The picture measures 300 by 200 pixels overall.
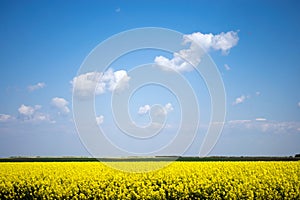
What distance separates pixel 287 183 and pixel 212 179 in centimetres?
295

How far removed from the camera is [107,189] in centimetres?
1595

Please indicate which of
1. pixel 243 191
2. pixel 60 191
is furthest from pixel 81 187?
pixel 243 191

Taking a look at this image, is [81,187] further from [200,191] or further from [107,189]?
[200,191]

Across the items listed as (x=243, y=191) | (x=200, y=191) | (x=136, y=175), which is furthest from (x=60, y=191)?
(x=243, y=191)

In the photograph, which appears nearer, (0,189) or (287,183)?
(287,183)

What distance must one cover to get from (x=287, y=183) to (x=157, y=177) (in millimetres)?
5477

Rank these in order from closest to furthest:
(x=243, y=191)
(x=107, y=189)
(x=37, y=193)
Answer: (x=243, y=191), (x=107, y=189), (x=37, y=193)

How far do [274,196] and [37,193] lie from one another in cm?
999

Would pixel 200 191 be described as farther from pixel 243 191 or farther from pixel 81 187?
pixel 81 187

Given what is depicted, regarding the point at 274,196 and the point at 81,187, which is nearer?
the point at 274,196

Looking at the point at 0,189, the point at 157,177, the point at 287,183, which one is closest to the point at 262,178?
the point at 287,183

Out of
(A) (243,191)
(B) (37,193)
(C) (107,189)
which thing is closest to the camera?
(A) (243,191)

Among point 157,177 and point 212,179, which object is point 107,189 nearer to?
point 157,177

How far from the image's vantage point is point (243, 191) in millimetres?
14859
